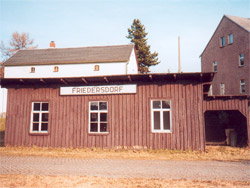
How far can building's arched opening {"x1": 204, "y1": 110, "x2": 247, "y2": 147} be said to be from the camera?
13.1 metres

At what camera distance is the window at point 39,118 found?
11.4m

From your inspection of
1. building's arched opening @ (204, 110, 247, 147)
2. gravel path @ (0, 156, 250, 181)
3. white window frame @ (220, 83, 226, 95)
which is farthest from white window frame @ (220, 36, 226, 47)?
gravel path @ (0, 156, 250, 181)

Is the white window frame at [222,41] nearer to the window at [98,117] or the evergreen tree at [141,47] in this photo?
the evergreen tree at [141,47]

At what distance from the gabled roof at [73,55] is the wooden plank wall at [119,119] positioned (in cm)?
1465

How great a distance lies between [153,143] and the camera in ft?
33.6

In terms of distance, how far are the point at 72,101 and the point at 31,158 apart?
3.68m

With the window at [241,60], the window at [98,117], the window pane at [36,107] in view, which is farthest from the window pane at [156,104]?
the window at [241,60]

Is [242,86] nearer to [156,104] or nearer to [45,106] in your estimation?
[156,104]

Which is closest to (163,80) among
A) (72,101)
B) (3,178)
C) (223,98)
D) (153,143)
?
Result: (153,143)

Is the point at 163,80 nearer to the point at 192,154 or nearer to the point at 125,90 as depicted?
the point at 125,90

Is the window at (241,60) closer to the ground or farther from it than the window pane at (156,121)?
farther from it

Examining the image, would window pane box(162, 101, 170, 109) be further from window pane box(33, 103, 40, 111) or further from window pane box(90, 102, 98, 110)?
window pane box(33, 103, 40, 111)

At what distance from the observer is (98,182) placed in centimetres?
544

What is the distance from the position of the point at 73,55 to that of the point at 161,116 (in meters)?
21.2
